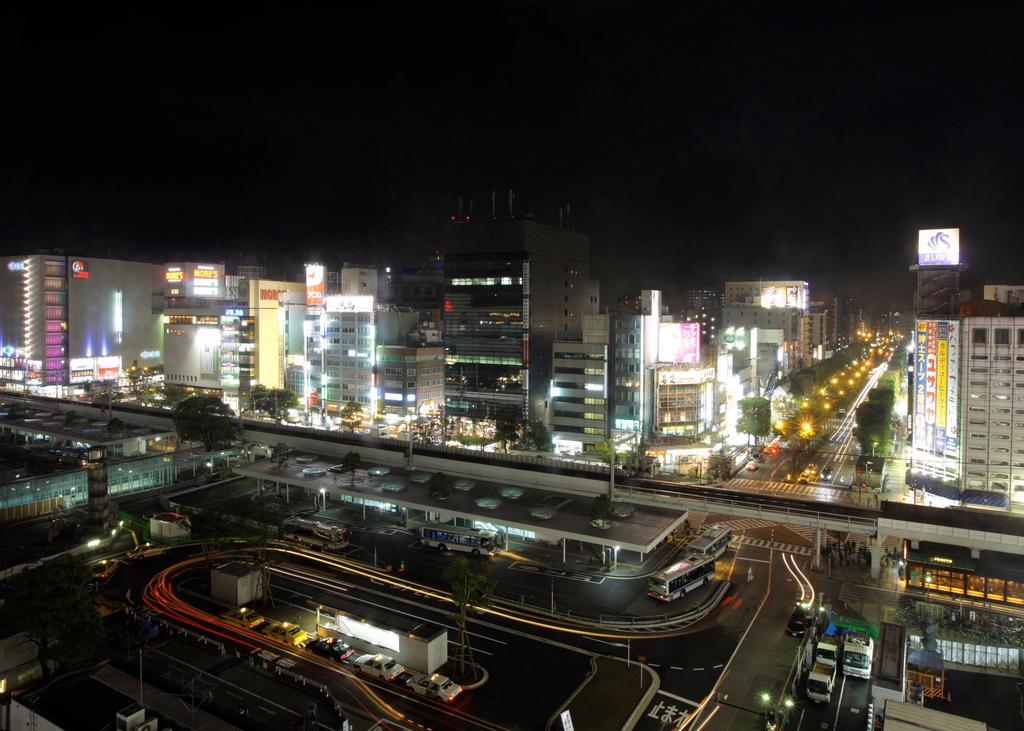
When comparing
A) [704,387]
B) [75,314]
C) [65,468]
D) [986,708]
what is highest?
[75,314]

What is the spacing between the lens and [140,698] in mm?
18375

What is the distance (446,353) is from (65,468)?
115 ft

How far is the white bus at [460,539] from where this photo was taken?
106 feet

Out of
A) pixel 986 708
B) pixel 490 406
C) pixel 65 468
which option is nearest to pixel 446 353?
pixel 490 406

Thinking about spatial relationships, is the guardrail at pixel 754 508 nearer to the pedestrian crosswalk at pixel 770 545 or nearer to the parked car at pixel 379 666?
the pedestrian crosswalk at pixel 770 545

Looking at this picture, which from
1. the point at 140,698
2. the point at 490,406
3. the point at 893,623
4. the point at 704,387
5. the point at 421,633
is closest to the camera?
the point at 140,698

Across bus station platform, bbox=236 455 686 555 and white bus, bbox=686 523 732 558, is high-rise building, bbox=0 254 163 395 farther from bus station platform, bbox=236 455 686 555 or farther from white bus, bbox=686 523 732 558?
white bus, bbox=686 523 732 558

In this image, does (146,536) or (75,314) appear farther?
(75,314)

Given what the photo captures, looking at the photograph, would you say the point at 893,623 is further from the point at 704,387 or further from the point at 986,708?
the point at 704,387

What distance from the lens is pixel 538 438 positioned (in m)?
55.8

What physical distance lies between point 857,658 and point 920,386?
30.1 meters

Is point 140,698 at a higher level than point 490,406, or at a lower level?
lower

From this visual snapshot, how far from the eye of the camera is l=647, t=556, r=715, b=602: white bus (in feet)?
88.3

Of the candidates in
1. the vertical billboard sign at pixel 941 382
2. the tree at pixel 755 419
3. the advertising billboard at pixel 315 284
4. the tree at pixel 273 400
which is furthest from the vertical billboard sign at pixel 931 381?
the tree at pixel 273 400
